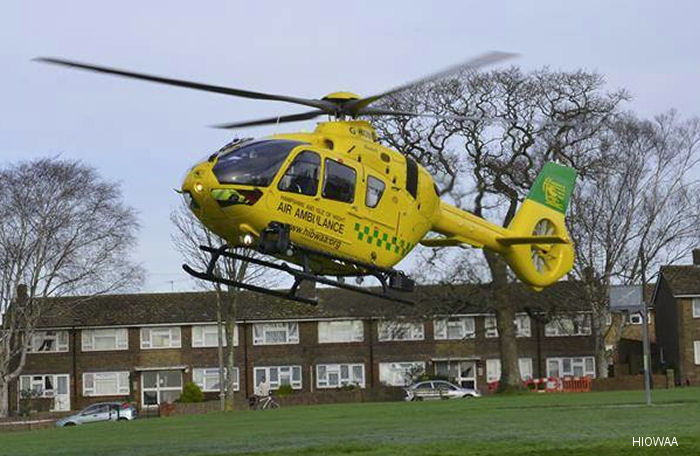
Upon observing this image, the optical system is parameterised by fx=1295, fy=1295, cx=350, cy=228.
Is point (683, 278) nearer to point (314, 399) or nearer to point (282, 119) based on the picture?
point (314, 399)

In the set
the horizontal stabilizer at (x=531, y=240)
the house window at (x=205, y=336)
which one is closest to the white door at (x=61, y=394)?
the house window at (x=205, y=336)

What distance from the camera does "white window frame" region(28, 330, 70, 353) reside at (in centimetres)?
8669

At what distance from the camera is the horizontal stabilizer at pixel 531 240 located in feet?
89.1

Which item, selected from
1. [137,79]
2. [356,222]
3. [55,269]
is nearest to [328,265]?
[356,222]

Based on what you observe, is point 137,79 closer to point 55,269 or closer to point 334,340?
point 55,269

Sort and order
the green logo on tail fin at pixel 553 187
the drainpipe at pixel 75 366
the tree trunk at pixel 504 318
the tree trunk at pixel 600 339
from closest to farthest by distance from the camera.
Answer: the green logo on tail fin at pixel 553 187
the tree trunk at pixel 504 318
the tree trunk at pixel 600 339
the drainpipe at pixel 75 366

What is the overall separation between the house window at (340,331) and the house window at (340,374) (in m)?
1.74

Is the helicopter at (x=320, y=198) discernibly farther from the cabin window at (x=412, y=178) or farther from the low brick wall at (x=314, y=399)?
the low brick wall at (x=314, y=399)

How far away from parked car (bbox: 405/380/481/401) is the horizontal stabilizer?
45.1 meters

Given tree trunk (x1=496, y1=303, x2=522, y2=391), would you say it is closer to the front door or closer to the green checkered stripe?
the front door

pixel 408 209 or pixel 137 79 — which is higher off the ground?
pixel 137 79

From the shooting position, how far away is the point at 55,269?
242 feet

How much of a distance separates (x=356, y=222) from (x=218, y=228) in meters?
2.62

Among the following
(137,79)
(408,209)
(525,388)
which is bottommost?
(525,388)
